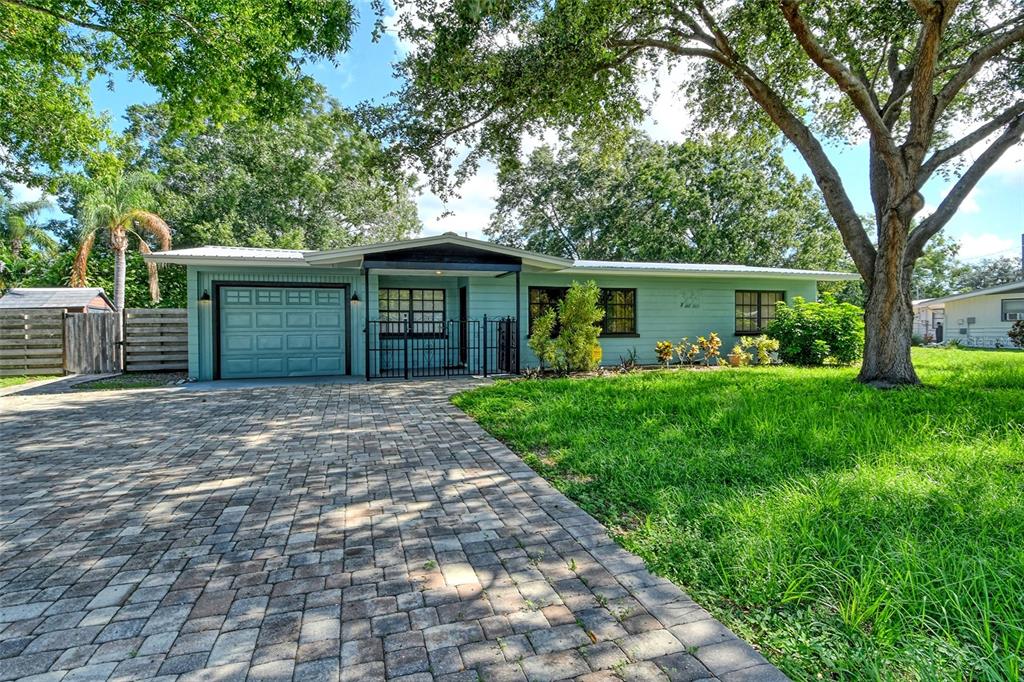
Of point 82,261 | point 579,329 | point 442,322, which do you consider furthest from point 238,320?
point 82,261

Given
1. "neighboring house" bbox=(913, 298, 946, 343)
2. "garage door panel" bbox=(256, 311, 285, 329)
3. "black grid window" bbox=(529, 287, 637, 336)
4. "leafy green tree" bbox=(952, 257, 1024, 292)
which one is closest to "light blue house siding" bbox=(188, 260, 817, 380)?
"black grid window" bbox=(529, 287, 637, 336)

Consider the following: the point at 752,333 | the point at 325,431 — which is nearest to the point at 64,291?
the point at 325,431

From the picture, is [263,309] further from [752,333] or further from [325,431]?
[752,333]

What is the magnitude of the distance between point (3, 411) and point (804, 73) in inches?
565

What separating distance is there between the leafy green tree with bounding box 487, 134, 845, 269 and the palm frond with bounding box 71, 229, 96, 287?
1519 centimetres

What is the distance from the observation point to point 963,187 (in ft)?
26.0

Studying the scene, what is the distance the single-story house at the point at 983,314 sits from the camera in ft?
68.9

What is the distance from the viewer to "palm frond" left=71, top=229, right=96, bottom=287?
17.0 meters

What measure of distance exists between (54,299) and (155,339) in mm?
5465

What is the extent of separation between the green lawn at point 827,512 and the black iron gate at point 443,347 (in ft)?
16.8

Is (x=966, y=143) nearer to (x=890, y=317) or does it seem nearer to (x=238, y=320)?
(x=890, y=317)

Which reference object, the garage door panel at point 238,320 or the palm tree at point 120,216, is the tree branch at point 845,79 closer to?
the garage door panel at point 238,320

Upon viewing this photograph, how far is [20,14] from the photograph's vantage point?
834 centimetres

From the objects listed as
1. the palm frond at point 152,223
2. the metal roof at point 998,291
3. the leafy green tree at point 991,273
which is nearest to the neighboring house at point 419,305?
the palm frond at point 152,223
